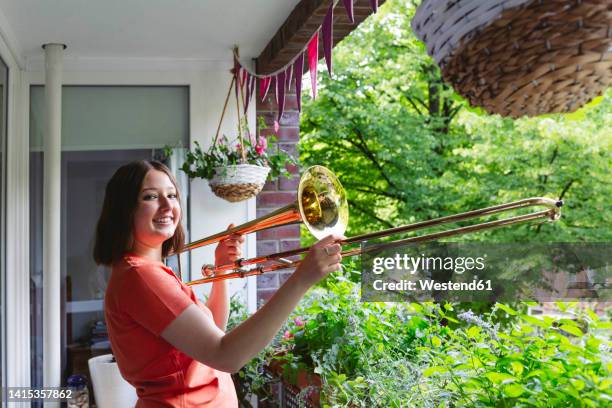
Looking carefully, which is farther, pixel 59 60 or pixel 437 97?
pixel 437 97

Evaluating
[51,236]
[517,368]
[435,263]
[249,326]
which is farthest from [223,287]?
[435,263]

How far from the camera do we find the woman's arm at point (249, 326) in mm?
1234

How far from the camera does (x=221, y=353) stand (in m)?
1.29

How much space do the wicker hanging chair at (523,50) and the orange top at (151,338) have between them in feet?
2.65

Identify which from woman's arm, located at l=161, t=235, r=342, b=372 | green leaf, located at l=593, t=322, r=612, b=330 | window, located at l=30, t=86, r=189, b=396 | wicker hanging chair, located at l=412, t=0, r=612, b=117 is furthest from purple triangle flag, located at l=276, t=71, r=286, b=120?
wicker hanging chair, located at l=412, t=0, r=612, b=117

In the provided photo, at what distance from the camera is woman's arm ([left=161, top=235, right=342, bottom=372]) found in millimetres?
1234

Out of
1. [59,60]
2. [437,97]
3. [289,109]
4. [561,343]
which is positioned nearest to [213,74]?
[289,109]

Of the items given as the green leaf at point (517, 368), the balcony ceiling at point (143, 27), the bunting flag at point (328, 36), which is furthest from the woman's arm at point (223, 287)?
the balcony ceiling at point (143, 27)

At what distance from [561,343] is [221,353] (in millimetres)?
730

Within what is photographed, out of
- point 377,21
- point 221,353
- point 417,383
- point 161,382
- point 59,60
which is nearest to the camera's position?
point 221,353

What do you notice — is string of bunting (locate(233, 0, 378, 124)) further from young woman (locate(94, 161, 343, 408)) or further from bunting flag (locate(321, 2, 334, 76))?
young woman (locate(94, 161, 343, 408))

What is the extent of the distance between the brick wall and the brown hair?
6.51 feet

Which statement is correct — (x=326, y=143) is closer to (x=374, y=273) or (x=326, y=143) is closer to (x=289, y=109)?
(x=374, y=273)

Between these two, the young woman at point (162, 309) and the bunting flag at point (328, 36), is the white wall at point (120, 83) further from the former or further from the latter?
the young woman at point (162, 309)
